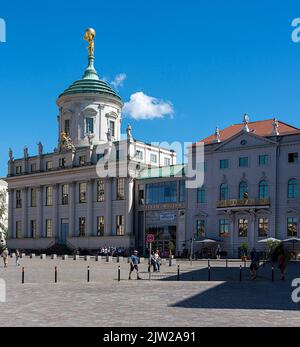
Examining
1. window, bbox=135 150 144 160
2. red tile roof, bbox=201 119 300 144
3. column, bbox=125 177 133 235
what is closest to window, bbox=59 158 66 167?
Answer: window, bbox=135 150 144 160

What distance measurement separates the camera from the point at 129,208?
75562mm

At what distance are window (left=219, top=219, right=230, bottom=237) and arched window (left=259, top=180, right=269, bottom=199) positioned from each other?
17.3 feet

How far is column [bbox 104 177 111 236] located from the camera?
253 ft

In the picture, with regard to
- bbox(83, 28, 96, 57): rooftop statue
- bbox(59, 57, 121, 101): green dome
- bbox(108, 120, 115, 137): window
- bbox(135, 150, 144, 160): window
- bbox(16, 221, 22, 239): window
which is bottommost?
bbox(16, 221, 22, 239): window

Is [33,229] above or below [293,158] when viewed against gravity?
below

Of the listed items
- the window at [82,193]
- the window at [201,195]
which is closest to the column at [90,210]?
the window at [82,193]

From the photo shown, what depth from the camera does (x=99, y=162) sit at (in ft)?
260

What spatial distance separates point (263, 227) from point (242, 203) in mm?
3488

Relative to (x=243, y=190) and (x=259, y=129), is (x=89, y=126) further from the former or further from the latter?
(x=243, y=190)

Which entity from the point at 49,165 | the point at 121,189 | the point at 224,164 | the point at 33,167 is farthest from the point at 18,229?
the point at 224,164

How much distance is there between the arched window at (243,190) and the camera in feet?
214

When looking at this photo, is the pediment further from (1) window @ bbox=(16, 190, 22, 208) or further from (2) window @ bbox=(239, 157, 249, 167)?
(1) window @ bbox=(16, 190, 22, 208)

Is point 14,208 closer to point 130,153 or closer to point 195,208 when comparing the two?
point 130,153

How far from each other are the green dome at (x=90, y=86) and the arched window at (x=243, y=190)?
29.7 metres
